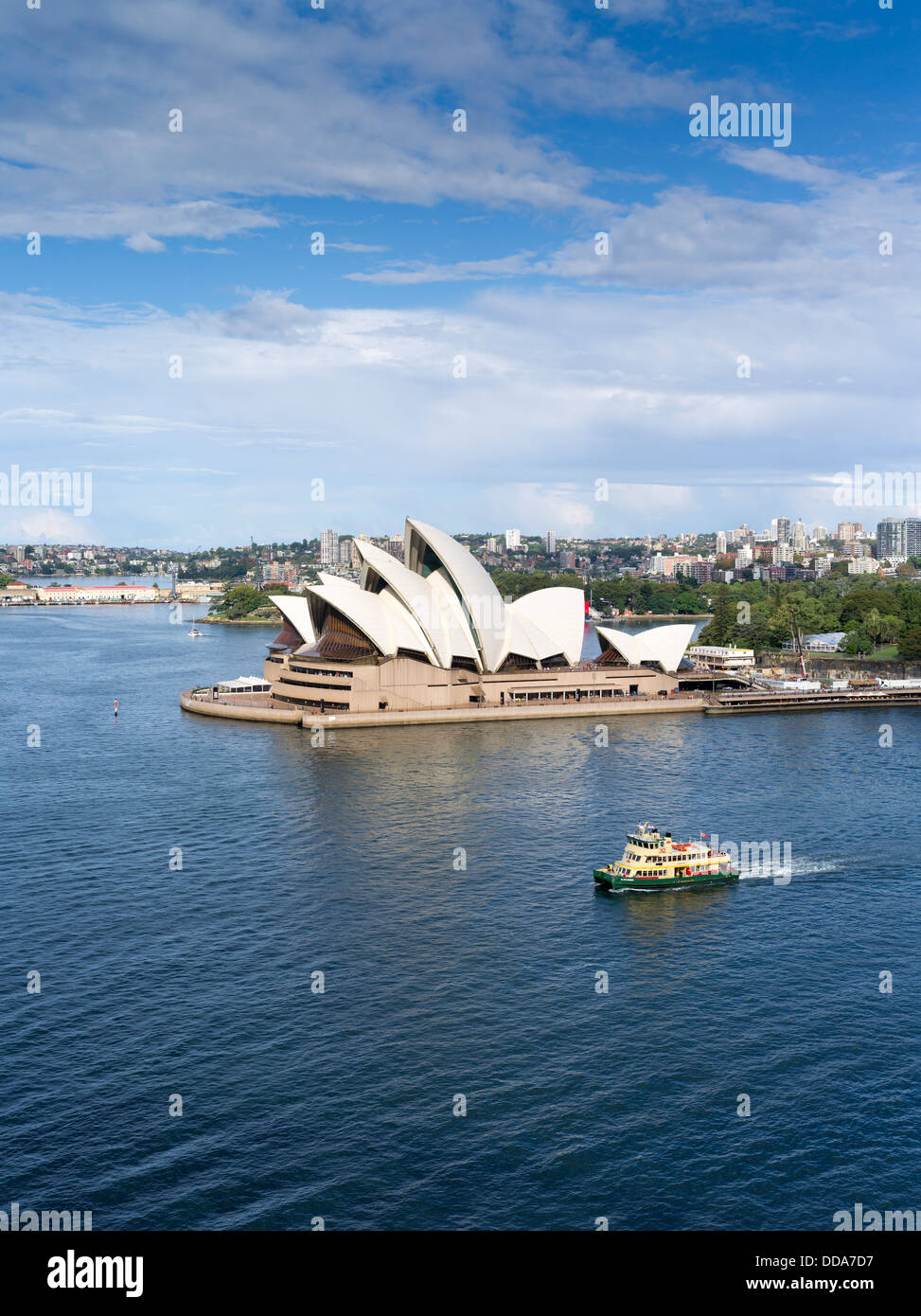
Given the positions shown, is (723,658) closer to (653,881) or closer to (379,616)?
(379,616)

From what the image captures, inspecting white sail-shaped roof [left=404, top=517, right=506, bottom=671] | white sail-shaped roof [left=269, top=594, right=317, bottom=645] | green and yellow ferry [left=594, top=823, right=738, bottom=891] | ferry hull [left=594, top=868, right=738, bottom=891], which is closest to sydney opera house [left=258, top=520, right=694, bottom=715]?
white sail-shaped roof [left=404, top=517, right=506, bottom=671]

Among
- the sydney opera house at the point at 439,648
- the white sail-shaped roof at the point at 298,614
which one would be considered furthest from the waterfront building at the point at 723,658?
the white sail-shaped roof at the point at 298,614

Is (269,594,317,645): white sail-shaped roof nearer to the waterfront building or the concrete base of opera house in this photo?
the concrete base of opera house

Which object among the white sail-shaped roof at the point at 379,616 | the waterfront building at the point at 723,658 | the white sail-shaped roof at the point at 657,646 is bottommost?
the waterfront building at the point at 723,658

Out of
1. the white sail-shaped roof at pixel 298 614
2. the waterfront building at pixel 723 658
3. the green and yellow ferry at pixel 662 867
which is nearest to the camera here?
the green and yellow ferry at pixel 662 867

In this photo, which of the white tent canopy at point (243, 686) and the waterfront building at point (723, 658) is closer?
the white tent canopy at point (243, 686)

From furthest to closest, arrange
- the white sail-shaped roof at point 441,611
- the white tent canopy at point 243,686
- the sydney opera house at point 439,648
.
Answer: the white tent canopy at point 243,686
the white sail-shaped roof at point 441,611
the sydney opera house at point 439,648

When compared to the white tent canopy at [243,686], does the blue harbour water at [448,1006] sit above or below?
below

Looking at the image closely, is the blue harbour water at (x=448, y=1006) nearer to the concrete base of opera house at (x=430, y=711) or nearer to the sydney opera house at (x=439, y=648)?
the concrete base of opera house at (x=430, y=711)
